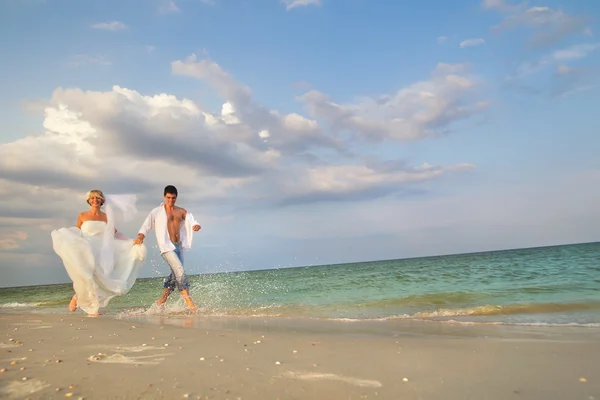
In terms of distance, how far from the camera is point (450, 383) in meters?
3.32

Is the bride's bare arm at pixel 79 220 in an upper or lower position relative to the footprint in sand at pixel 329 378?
upper

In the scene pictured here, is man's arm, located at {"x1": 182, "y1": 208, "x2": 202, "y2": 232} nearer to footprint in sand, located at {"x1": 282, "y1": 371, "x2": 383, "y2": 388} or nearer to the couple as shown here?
the couple

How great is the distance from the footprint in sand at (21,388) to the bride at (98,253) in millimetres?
4984

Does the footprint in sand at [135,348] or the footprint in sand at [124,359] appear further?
the footprint in sand at [135,348]

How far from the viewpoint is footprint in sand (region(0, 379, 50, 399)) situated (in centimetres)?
288

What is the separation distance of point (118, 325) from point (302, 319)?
3483 millimetres

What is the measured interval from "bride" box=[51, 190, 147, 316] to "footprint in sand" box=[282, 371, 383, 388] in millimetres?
5835

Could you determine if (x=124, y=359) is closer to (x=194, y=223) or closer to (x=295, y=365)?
(x=295, y=365)

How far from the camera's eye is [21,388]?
3.02 m

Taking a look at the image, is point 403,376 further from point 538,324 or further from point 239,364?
point 538,324

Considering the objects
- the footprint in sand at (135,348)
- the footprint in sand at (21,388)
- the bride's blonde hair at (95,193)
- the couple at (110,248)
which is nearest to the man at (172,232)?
the couple at (110,248)

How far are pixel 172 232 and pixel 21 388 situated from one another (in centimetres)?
672

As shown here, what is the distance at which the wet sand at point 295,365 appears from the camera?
306cm

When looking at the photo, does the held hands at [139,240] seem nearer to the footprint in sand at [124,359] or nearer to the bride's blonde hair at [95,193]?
the bride's blonde hair at [95,193]
